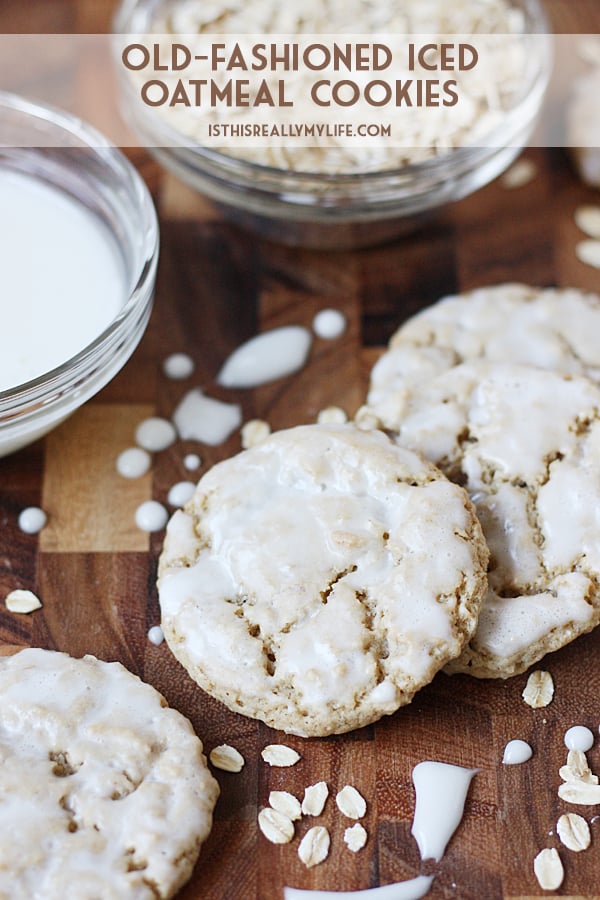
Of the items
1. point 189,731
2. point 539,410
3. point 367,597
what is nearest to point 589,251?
point 539,410

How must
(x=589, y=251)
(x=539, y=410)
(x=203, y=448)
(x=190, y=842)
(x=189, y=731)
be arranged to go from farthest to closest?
(x=589, y=251)
(x=203, y=448)
(x=539, y=410)
(x=189, y=731)
(x=190, y=842)

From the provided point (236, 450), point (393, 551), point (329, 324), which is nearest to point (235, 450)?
point (236, 450)

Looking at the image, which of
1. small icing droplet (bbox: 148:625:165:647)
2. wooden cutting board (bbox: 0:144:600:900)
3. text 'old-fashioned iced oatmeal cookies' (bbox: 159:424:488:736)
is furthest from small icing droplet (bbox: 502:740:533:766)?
small icing droplet (bbox: 148:625:165:647)

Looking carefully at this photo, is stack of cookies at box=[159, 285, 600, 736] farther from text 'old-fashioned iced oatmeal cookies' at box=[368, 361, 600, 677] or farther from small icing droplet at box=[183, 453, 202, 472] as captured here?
small icing droplet at box=[183, 453, 202, 472]

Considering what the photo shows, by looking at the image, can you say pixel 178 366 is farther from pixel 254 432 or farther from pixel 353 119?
pixel 353 119

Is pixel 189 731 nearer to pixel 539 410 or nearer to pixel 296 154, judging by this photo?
pixel 539 410

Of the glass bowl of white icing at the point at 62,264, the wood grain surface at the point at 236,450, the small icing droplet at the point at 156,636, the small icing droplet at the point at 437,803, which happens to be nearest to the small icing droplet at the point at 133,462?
the wood grain surface at the point at 236,450

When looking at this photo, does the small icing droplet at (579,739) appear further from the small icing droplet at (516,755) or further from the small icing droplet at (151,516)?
the small icing droplet at (151,516)

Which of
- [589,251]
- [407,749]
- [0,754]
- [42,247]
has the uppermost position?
[42,247]
